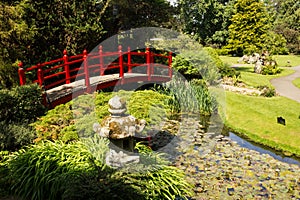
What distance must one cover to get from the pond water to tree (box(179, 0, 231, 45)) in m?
27.2

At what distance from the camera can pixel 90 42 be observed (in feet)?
42.3

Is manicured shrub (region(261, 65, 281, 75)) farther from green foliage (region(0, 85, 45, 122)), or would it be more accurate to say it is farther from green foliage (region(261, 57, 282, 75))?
Answer: green foliage (region(0, 85, 45, 122))

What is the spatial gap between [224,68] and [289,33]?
85.5ft

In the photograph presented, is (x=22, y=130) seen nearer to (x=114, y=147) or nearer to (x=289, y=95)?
(x=114, y=147)

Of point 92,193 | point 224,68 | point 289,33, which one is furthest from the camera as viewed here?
point 289,33

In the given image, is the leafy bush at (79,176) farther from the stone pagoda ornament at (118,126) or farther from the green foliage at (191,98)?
the green foliage at (191,98)

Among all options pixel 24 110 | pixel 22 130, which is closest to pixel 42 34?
pixel 24 110

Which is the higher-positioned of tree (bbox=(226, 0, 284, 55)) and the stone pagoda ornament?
tree (bbox=(226, 0, 284, 55))

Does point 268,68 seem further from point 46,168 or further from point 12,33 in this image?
point 46,168

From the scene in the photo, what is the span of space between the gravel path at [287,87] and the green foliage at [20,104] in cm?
1104

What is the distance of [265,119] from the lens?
1020 centimetres

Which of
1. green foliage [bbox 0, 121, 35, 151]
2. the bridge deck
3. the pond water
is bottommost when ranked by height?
the pond water

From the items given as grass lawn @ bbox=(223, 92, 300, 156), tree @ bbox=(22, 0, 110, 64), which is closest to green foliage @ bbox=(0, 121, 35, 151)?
tree @ bbox=(22, 0, 110, 64)

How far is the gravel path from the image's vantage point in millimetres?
14031
